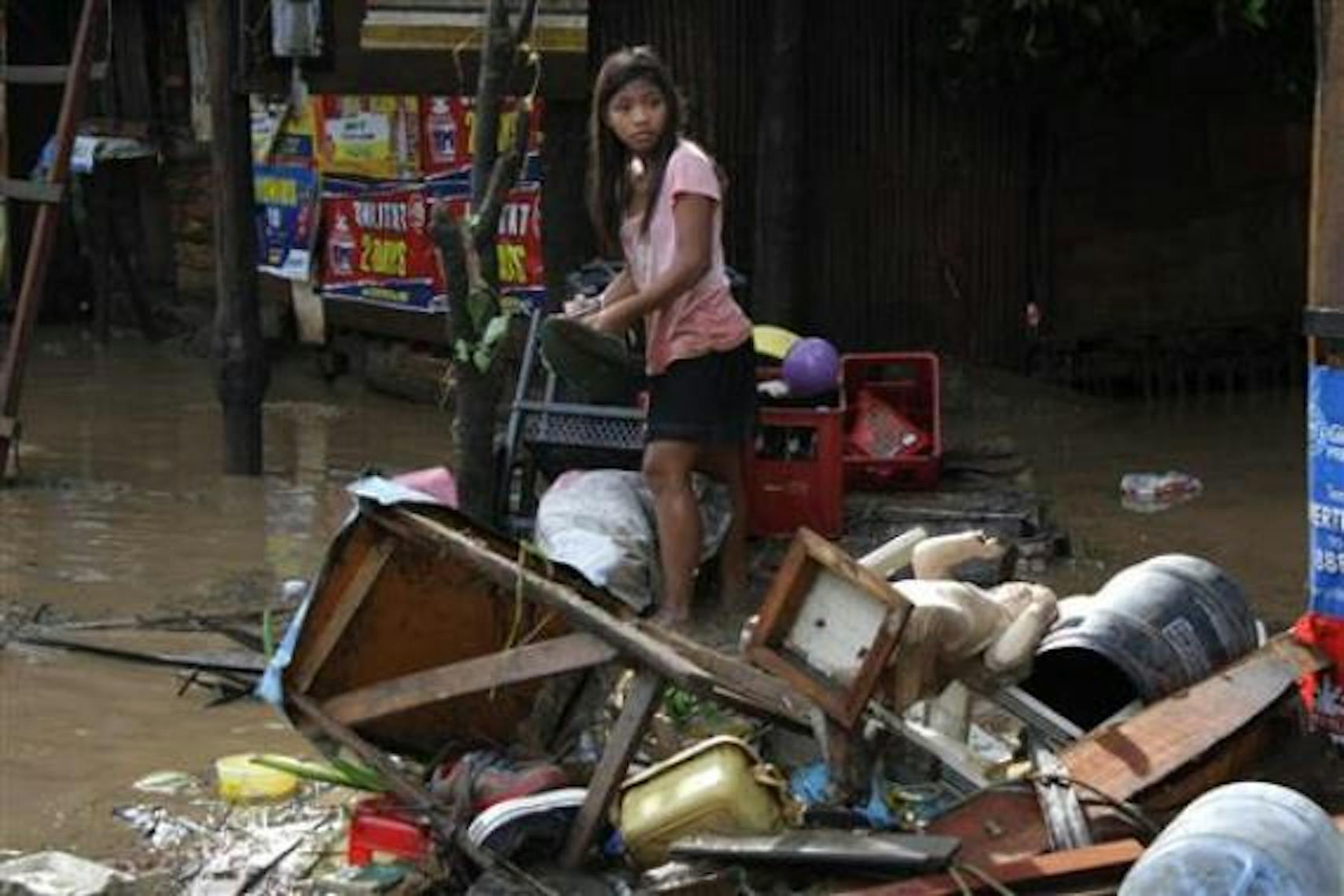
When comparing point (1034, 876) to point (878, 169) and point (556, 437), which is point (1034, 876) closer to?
point (556, 437)

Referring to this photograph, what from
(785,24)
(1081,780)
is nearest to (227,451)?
(785,24)

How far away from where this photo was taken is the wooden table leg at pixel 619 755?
411cm

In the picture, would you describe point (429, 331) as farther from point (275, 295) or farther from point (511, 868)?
point (511, 868)

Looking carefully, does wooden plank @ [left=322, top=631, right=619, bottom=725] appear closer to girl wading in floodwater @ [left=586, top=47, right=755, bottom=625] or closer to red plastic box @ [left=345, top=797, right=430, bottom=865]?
red plastic box @ [left=345, top=797, right=430, bottom=865]

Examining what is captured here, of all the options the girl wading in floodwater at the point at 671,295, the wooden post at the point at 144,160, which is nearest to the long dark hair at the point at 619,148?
the girl wading in floodwater at the point at 671,295

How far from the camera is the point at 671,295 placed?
599 cm

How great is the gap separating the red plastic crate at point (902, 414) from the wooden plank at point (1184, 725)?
304cm

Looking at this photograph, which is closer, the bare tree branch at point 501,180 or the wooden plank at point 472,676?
the wooden plank at point 472,676

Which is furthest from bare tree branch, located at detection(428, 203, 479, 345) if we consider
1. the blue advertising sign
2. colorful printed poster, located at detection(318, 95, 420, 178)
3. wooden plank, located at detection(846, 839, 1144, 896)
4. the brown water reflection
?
colorful printed poster, located at detection(318, 95, 420, 178)

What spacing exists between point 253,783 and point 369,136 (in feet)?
24.2

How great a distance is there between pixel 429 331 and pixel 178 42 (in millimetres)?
3903

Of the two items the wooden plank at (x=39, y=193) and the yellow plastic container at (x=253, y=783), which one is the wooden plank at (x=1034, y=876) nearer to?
the yellow plastic container at (x=253, y=783)

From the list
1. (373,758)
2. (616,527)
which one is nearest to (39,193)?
(616,527)

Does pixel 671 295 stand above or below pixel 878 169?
below
